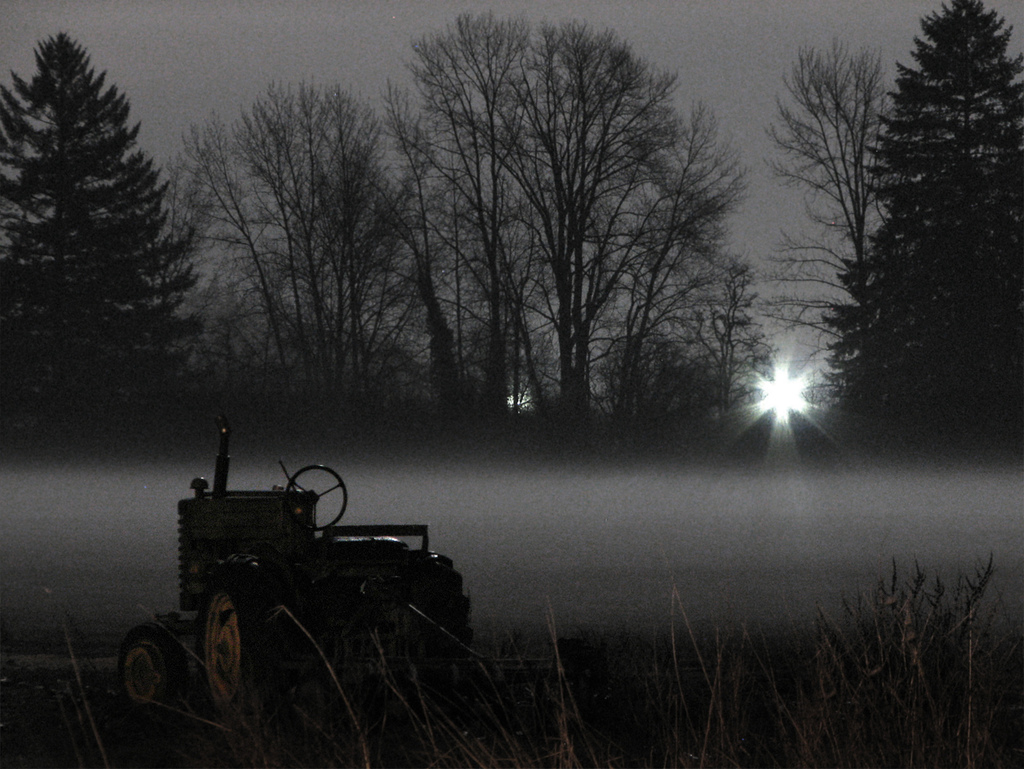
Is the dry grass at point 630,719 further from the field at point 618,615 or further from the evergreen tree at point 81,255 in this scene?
the evergreen tree at point 81,255

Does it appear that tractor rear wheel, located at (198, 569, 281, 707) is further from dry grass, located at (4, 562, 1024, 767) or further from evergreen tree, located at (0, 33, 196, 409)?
evergreen tree, located at (0, 33, 196, 409)

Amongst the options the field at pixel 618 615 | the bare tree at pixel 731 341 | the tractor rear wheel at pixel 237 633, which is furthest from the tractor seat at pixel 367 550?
the bare tree at pixel 731 341

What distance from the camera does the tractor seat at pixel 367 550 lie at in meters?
7.39

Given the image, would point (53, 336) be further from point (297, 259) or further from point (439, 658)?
point (439, 658)

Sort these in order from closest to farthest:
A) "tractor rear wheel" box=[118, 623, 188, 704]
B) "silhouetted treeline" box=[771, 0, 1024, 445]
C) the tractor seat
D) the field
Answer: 1. the field
2. the tractor seat
3. "tractor rear wheel" box=[118, 623, 188, 704]
4. "silhouetted treeline" box=[771, 0, 1024, 445]

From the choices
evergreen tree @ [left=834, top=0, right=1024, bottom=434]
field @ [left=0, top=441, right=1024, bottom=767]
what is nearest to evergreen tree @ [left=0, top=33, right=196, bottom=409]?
field @ [left=0, top=441, right=1024, bottom=767]

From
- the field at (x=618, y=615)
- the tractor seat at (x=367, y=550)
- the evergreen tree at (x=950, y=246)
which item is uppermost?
the evergreen tree at (x=950, y=246)

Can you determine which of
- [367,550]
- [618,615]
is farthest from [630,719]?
[618,615]

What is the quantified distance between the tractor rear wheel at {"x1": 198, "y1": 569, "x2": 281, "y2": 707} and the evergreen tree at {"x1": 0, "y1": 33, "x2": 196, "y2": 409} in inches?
1129

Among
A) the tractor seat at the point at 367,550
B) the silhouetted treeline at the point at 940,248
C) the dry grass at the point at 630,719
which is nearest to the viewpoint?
the dry grass at the point at 630,719

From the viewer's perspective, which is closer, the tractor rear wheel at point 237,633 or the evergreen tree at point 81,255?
the tractor rear wheel at point 237,633

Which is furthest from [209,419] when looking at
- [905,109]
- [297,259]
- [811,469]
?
[905,109]

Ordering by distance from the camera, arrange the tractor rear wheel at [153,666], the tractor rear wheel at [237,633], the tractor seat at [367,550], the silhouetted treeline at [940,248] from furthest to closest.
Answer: the silhouetted treeline at [940,248], the tractor rear wheel at [153,666], the tractor seat at [367,550], the tractor rear wheel at [237,633]

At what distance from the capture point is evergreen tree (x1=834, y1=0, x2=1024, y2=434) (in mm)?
32500
